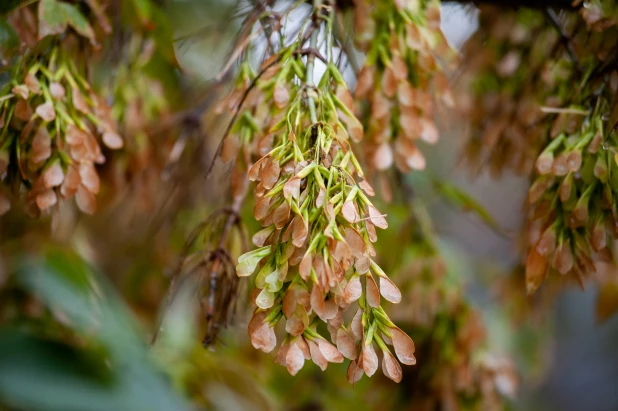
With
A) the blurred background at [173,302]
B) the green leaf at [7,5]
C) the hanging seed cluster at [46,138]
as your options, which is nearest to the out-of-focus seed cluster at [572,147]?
the blurred background at [173,302]

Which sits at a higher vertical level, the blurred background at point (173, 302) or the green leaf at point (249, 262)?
the green leaf at point (249, 262)

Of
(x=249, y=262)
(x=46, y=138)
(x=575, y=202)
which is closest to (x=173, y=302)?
(x=46, y=138)

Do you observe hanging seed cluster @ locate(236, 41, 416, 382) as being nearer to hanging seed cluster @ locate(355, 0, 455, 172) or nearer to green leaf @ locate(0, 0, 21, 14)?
hanging seed cluster @ locate(355, 0, 455, 172)

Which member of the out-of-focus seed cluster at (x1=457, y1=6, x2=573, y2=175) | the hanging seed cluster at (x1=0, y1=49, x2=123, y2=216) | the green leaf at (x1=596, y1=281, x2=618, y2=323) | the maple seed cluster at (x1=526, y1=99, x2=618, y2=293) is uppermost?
the hanging seed cluster at (x1=0, y1=49, x2=123, y2=216)

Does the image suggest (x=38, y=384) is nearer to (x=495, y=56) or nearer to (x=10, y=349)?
(x=10, y=349)

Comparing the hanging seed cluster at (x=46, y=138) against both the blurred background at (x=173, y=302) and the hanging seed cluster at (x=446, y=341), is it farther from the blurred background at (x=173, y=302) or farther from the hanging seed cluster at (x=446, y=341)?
the hanging seed cluster at (x=446, y=341)

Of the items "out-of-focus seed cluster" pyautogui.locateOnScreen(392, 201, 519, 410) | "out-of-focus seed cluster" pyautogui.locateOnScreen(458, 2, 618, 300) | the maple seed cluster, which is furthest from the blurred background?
the maple seed cluster

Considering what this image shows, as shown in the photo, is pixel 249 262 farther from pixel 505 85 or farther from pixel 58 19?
pixel 505 85
